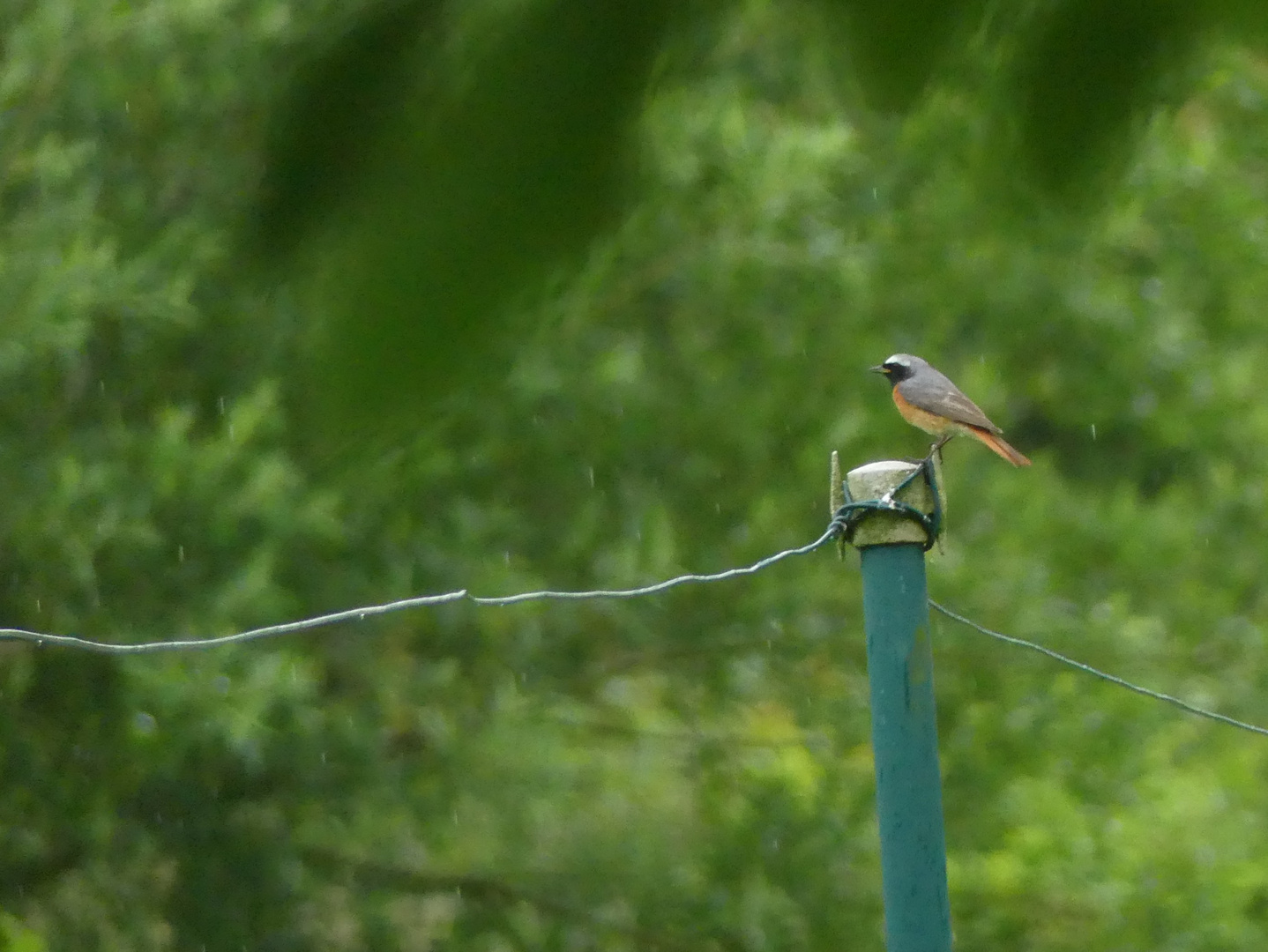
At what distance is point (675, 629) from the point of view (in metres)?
5.74

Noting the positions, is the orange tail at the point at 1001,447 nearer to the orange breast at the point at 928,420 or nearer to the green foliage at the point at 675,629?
the orange breast at the point at 928,420

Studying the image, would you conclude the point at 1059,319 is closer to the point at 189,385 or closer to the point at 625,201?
the point at 189,385

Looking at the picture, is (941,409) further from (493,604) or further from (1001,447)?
(493,604)

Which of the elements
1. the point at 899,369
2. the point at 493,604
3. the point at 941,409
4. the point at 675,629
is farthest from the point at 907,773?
the point at 675,629

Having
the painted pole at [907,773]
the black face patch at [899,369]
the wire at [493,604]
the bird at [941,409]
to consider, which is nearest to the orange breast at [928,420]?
the bird at [941,409]

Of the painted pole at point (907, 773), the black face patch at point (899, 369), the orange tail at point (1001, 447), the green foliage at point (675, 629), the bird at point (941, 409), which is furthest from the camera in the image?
the green foliage at point (675, 629)

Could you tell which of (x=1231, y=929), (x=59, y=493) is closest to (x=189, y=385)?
(x=59, y=493)

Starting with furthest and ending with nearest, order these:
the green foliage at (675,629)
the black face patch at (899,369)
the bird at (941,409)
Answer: the green foliage at (675,629) < the black face patch at (899,369) < the bird at (941,409)

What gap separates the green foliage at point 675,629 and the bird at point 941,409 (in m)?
0.47

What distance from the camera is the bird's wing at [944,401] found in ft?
12.6

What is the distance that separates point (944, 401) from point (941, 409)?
3cm

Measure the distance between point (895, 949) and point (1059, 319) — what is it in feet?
13.9

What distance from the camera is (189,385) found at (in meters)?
4.34

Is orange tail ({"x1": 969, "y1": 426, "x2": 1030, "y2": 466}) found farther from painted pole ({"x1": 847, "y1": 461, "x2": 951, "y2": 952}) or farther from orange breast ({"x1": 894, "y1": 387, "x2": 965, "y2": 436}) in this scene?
painted pole ({"x1": 847, "y1": 461, "x2": 951, "y2": 952})
